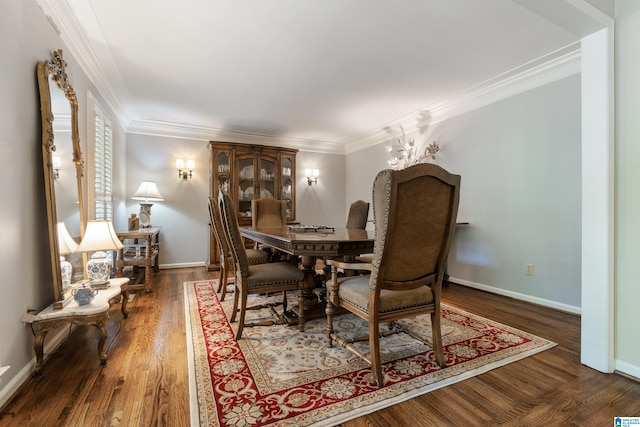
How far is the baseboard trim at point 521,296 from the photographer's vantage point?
2.70 meters

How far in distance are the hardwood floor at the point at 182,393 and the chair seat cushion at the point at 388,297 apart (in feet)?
1.44

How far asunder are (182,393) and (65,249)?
1.29m

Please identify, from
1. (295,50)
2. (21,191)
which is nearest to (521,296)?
(295,50)

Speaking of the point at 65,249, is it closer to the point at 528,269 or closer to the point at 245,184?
the point at 245,184

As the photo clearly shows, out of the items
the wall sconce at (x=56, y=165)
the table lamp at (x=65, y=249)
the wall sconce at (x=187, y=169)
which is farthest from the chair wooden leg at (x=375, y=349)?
the wall sconce at (x=187, y=169)

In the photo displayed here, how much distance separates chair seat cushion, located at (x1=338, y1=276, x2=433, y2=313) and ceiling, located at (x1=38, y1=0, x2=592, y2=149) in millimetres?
1668

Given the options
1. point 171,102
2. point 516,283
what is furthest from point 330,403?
point 171,102

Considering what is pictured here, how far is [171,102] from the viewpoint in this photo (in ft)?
12.4

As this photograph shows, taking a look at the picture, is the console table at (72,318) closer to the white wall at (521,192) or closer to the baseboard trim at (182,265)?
the baseboard trim at (182,265)

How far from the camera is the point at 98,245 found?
2.12 metres

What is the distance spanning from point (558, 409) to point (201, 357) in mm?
1902

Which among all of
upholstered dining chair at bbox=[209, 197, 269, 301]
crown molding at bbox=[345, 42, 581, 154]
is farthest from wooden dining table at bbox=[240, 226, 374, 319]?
crown molding at bbox=[345, 42, 581, 154]

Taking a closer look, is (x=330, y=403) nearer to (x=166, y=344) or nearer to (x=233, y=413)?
(x=233, y=413)

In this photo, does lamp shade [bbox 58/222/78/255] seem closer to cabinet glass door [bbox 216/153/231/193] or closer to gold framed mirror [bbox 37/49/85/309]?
gold framed mirror [bbox 37/49/85/309]
